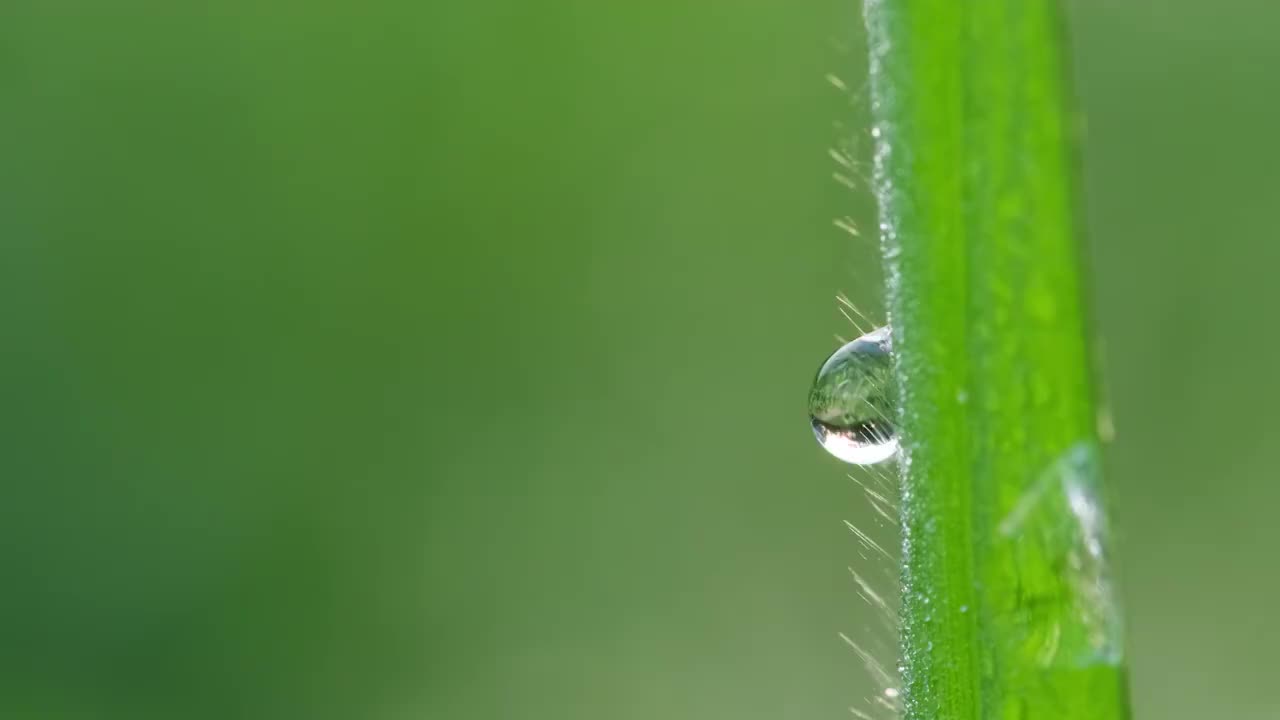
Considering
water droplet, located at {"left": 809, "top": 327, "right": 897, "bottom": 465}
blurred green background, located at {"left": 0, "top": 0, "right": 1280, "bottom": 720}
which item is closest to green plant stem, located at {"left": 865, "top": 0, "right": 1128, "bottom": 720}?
water droplet, located at {"left": 809, "top": 327, "right": 897, "bottom": 465}

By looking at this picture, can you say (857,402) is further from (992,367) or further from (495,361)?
(495,361)

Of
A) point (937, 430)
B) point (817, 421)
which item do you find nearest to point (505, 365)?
point (817, 421)

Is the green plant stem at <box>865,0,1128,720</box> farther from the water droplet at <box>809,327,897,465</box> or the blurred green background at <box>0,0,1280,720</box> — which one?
the blurred green background at <box>0,0,1280,720</box>

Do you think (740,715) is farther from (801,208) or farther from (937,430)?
(937,430)

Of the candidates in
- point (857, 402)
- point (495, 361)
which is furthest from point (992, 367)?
point (495, 361)

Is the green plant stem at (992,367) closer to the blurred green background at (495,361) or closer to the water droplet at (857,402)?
the water droplet at (857,402)

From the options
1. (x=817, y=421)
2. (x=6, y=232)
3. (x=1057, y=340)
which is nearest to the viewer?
(x=1057, y=340)
